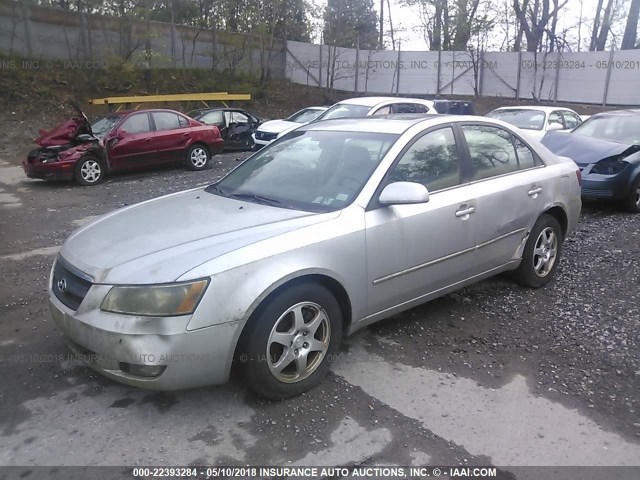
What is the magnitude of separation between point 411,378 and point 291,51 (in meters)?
27.5

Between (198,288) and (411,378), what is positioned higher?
(198,288)

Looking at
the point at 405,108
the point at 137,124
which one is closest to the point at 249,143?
the point at 137,124

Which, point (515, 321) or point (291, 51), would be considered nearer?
point (515, 321)

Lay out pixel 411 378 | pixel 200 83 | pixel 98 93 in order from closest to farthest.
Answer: pixel 411 378, pixel 98 93, pixel 200 83

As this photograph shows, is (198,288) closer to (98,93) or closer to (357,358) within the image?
Result: (357,358)

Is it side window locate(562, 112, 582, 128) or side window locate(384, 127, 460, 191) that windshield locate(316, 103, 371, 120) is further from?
side window locate(384, 127, 460, 191)

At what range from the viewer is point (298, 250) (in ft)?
10.3

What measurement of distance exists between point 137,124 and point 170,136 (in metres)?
0.78

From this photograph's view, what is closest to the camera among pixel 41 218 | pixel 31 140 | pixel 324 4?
pixel 41 218

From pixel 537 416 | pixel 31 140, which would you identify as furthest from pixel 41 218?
pixel 31 140

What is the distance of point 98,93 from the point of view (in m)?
20.0

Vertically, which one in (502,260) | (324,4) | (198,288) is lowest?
(502,260)

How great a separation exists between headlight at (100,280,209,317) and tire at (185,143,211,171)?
34.0 feet

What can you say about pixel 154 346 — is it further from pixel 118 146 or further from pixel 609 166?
pixel 118 146
